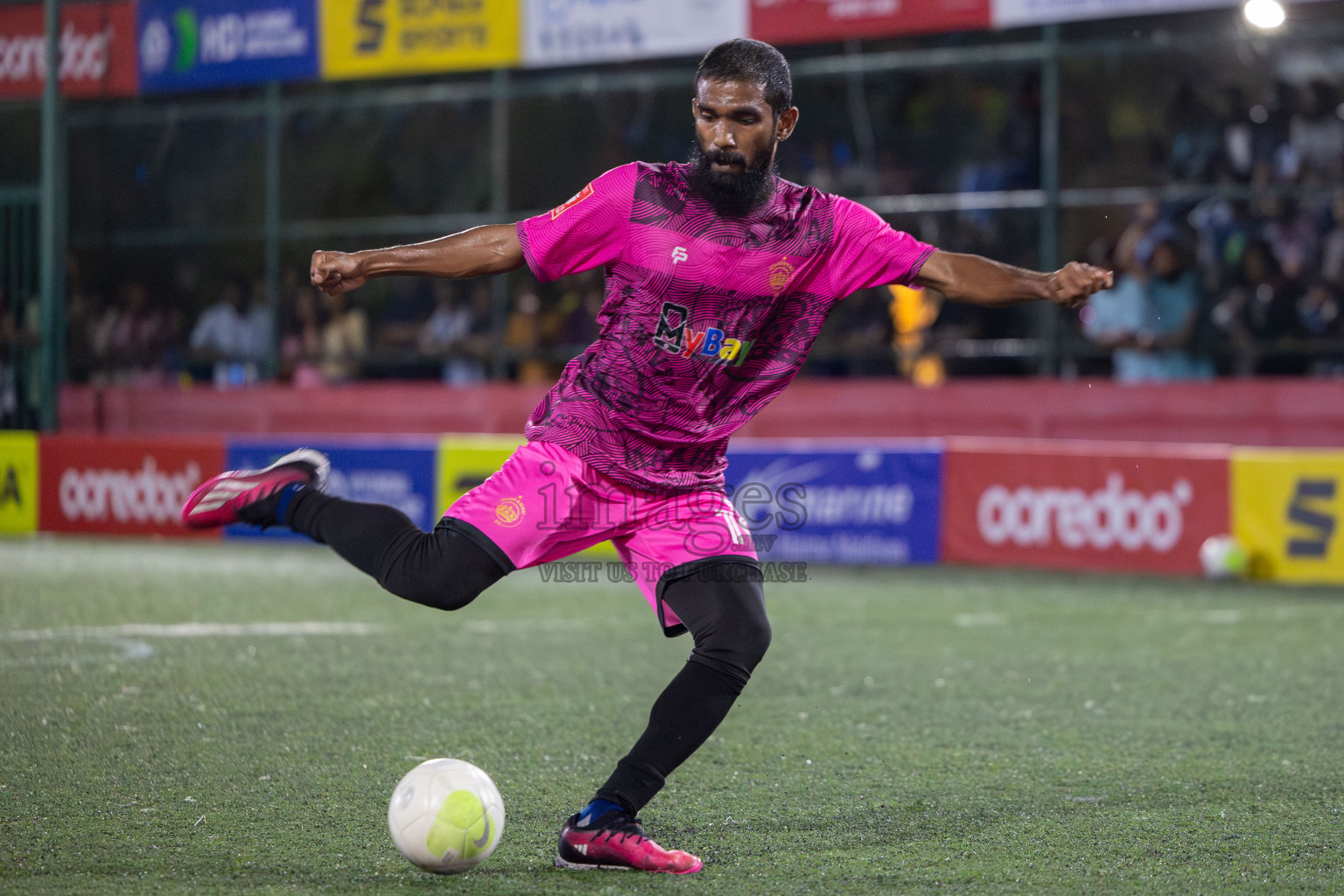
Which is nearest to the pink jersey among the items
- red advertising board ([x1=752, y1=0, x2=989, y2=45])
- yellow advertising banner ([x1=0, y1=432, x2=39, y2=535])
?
red advertising board ([x1=752, y1=0, x2=989, y2=45])

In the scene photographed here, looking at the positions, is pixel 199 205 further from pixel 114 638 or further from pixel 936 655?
pixel 936 655

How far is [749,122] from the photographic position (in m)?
4.25

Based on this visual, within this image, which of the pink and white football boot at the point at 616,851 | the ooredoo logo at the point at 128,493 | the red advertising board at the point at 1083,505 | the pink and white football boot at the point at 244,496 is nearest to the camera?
the pink and white football boot at the point at 616,851

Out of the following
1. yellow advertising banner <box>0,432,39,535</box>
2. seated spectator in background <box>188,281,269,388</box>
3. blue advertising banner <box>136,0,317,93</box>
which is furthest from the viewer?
seated spectator in background <box>188,281,269,388</box>

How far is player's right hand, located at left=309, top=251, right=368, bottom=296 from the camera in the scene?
4.18m

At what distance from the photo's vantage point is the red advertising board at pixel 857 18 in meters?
14.6

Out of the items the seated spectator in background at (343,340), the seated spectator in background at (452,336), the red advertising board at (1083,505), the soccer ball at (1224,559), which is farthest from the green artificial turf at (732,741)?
the seated spectator in background at (343,340)

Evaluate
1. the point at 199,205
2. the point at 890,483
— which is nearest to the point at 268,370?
the point at 199,205

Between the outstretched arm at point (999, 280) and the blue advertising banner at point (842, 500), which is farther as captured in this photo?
the blue advertising banner at point (842, 500)

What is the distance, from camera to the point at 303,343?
1806 cm

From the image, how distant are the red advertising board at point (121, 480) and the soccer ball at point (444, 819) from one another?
35.9 ft

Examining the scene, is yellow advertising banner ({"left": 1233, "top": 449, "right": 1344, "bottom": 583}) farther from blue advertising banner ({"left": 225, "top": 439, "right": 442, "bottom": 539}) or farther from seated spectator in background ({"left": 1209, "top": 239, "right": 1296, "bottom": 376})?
blue advertising banner ({"left": 225, "top": 439, "right": 442, "bottom": 539})

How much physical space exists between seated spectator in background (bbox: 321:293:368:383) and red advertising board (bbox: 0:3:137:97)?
3.55 meters

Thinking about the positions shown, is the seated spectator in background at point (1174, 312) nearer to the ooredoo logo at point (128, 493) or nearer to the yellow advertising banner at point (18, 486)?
the ooredoo logo at point (128, 493)
